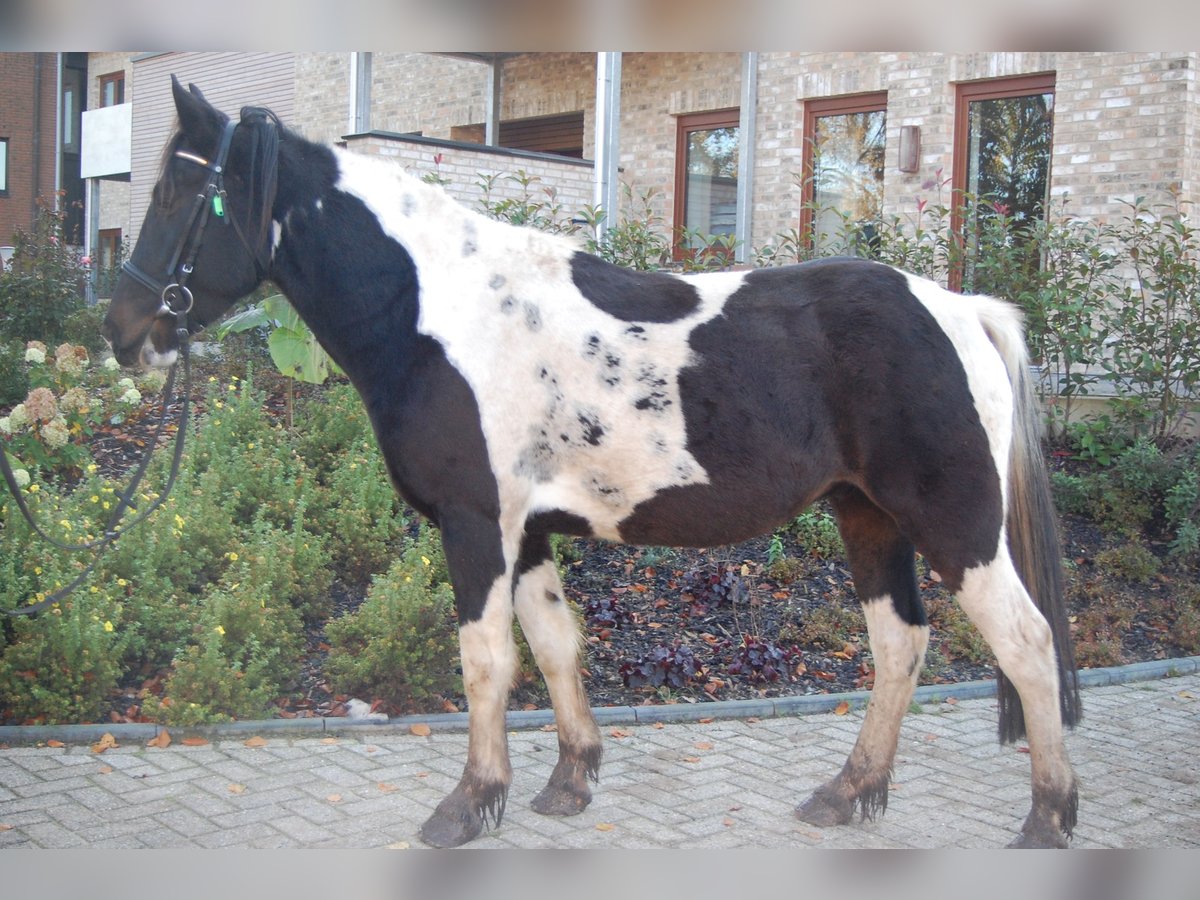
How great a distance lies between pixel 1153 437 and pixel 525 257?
21.4ft

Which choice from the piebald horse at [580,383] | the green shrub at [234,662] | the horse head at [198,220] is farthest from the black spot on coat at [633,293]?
the green shrub at [234,662]

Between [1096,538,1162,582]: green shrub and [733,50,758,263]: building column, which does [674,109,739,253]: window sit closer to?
[733,50,758,263]: building column

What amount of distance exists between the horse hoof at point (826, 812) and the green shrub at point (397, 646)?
6.89 ft

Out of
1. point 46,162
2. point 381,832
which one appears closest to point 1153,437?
point 381,832

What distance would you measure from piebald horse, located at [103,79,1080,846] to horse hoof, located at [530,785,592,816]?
28cm

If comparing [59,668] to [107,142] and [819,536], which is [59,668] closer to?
[819,536]

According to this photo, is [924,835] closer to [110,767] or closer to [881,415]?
[881,415]

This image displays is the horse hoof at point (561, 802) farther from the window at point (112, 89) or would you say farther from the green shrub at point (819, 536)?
the window at point (112, 89)

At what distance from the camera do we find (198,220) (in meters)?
4.25

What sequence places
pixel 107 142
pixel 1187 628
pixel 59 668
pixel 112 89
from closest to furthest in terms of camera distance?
pixel 59 668 → pixel 1187 628 → pixel 107 142 → pixel 112 89

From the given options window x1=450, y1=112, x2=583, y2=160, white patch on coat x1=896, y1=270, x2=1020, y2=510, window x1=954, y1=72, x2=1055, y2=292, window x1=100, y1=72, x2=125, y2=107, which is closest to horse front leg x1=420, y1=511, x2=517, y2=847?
white patch on coat x1=896, y1=270, x2=1020, y2=510

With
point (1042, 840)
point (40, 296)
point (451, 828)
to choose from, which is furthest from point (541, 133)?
point (1042, 840)

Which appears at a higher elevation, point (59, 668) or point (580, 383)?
point (580, 383)

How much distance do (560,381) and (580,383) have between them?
76mm
